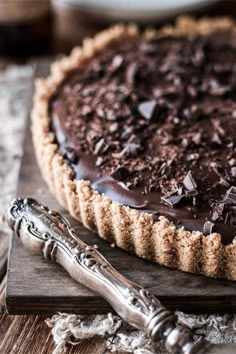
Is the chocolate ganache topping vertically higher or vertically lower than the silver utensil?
higher

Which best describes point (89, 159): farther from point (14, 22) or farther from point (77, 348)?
point (14, 22)

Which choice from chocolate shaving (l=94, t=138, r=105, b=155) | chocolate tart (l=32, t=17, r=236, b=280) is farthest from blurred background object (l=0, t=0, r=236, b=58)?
chocolate shaving (l=94, t=138, r=105, b=155)

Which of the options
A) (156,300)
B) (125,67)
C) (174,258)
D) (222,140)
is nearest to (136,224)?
(174,258)

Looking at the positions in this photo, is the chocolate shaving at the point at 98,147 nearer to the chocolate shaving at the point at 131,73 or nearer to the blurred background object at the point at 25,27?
the chocolate shaving at the point at 131,73

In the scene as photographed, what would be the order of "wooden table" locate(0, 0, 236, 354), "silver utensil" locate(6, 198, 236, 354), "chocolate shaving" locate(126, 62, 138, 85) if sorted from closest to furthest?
"silver utensil" locate(6, 198, 236, 354)
"wooden table" locate(0, 0, 236, 354)
"chocolate shaving" locate(126, 62, 138, 85)

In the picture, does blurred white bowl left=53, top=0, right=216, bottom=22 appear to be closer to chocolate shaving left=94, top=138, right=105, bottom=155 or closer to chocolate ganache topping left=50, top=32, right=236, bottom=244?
chocolate ganache topping left=50, top=32, right=236, bottom=244

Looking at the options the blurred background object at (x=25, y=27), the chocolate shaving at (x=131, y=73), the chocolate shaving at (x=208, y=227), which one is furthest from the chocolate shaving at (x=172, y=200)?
the blurred background object at (x=25, y=27)
